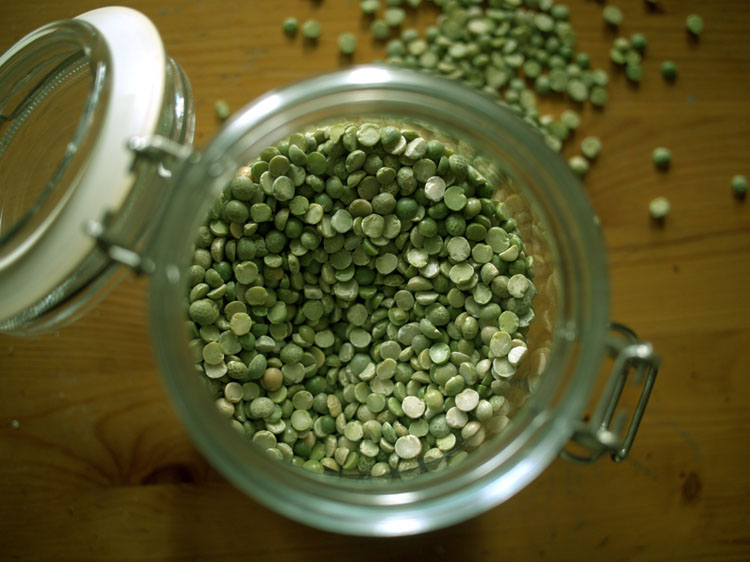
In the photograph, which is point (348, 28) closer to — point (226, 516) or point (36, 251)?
point (36, 251)

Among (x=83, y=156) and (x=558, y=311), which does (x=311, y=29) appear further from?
(x=558, y=311)

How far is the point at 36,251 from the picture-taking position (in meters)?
0.47

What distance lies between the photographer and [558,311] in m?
0.54

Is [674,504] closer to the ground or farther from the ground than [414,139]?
closer to the ground

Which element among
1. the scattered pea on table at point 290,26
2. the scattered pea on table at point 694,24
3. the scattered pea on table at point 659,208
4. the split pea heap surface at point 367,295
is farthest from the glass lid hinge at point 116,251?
the scattered pea on table at point 694,24

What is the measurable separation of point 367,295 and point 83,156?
0.88ft

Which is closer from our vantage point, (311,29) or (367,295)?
(367,295)

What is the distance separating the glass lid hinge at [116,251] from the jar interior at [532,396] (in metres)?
0.01

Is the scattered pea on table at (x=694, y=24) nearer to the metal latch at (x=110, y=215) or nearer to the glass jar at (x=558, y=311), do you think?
the glass jar at (x=558, y=311)

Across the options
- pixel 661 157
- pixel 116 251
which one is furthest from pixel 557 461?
pixel 116 251

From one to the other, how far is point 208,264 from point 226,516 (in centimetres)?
30

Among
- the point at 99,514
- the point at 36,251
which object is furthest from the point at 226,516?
the point at 36,251

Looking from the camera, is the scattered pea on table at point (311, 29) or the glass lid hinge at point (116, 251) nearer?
the glass lid hinge at point (116, 251)

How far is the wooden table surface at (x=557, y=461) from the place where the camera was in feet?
2.35
